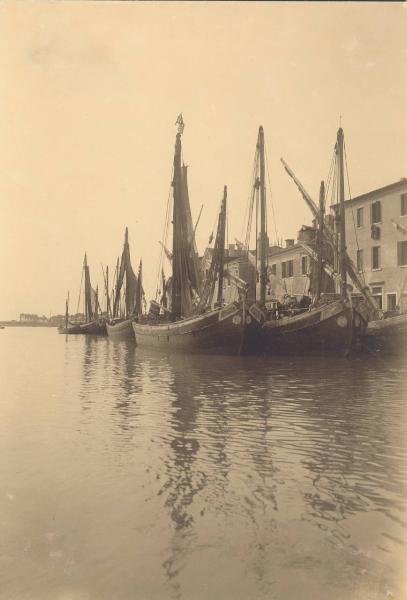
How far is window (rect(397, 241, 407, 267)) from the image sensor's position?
36.1 m

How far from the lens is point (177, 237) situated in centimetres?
3759

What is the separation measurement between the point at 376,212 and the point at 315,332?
13537mm

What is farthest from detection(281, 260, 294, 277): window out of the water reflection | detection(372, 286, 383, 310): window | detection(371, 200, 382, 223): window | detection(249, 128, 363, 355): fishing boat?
the water reflection

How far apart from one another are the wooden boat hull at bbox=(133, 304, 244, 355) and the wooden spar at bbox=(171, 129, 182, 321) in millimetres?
2600

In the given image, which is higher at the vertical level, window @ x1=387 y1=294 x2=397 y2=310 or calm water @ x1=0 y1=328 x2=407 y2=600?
window @ x1=387 y1=294 x2=397 y2=310

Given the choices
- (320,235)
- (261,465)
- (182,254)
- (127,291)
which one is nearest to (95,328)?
(127,291)

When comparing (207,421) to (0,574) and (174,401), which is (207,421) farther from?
(0,574)

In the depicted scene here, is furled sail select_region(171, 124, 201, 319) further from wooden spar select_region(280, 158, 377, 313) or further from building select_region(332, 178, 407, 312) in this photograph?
building select_region(332, 178, 407, 312)

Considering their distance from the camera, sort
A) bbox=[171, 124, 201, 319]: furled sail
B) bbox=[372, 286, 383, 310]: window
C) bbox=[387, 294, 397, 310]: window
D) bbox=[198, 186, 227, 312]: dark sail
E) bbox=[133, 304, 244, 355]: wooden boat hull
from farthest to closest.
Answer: bbox=[372, 286, 383, 310]: window
bbox=[387, 294, 397, 310]: window
bbox=[171, 124, 201, 319]: furled sail
bbox=[198, 186, 227, 312]: dark sail
bbox=[133, 304, 244, 355]: wooden boat hull

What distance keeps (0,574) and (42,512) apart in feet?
4.86

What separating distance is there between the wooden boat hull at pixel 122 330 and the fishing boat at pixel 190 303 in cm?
1875

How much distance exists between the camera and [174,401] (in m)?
15.8

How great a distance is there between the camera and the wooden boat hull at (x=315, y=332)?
92.9 ft

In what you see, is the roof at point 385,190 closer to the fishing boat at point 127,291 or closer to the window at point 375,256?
the window at point 375,256
